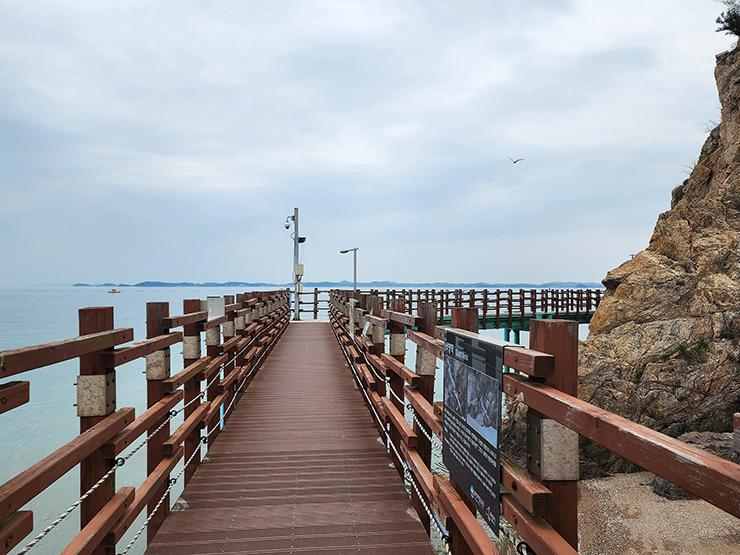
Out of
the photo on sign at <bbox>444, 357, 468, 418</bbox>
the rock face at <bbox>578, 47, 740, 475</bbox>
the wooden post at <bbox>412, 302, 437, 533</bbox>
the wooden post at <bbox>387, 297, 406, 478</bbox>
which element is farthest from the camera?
the rock face at <bbox>578, 47, 740, 475</bbox>

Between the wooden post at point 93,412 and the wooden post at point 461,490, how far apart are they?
1.94 meters

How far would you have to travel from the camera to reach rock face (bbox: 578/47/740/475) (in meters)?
11.8

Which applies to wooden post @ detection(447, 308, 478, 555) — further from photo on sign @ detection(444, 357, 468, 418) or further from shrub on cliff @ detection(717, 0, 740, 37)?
shrub on cliff @ detection(717, 0, 740, 37)

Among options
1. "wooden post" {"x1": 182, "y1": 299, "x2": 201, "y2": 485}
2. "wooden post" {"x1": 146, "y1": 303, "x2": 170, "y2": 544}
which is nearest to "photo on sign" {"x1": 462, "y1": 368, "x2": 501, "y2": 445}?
"wooden post" {"x1": 146, "y1": 303, "x2": 170, "y2": 544}

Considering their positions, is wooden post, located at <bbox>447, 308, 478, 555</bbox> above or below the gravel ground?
above

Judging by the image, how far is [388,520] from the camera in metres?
3.26

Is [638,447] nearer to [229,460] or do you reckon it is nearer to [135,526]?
[229,460]

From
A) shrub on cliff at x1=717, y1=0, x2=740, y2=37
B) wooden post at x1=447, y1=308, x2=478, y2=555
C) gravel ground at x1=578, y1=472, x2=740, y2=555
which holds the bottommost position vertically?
gravel ground at x1=578, y1=472, x2=740, y2=555

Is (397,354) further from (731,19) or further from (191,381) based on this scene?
(731,19)

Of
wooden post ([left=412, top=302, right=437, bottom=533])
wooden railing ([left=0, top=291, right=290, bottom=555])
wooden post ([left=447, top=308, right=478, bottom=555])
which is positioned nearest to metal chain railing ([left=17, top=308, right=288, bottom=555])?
wooden railing ([left=0, top=291, right=290, bottom=555])

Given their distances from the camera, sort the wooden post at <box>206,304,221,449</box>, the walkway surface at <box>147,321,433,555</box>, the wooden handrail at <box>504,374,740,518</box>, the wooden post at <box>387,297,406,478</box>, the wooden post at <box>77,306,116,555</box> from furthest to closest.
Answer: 1. the wooden post at <box>206,304,221,449</box>
2. the wooden post at <box>387,297,406,478</box>
3. the walkway surface at <box>147,321,433,555</box>
4. the wooden post at <box>77,306,116,555</box>
5. the wooden handrail at <box>504,374,740,518</box>

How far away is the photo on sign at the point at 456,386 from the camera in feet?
7.04

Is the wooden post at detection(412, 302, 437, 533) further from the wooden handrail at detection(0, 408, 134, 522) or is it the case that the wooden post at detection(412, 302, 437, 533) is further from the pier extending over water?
the wooden handrail at detection(0, 408, 134, 522)

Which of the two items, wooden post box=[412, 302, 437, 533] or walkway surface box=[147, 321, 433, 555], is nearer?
walkway surface box=[147, 321, 433, 555]
